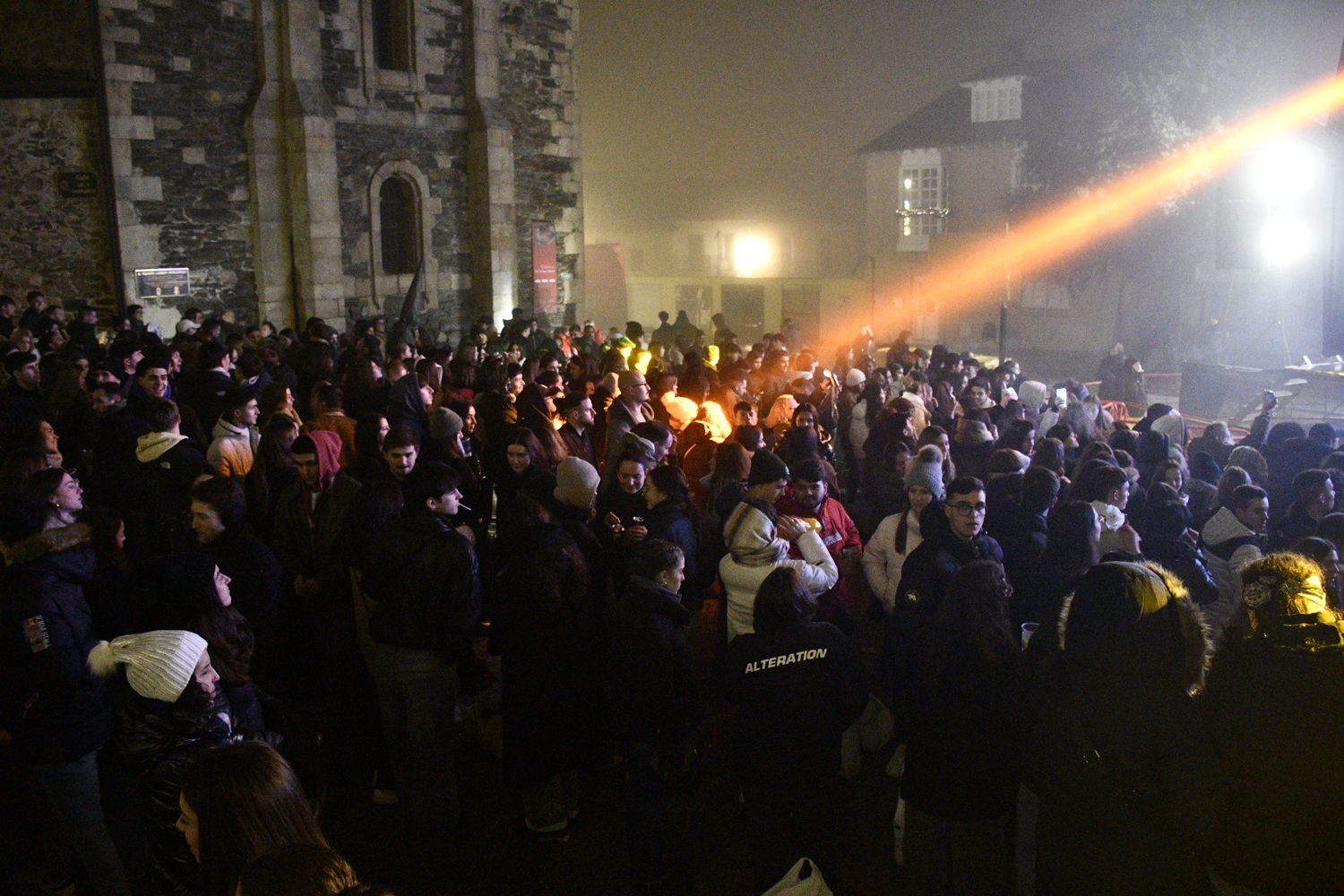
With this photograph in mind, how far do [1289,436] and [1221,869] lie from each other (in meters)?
5.59

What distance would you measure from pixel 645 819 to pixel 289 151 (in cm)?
1517

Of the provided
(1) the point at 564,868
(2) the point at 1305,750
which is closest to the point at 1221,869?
(2) the point at 1305,750

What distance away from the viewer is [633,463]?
595cm

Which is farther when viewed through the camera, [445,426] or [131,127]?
[131,127]

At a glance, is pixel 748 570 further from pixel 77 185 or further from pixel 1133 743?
pixel 77 185

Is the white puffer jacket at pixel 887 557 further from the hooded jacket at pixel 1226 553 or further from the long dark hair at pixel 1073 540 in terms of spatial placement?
the hooded jacket at pixel 1226 553

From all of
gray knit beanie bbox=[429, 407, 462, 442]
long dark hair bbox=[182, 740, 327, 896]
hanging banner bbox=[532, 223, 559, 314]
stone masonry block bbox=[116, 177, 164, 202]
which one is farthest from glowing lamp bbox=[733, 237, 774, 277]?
long dark hair bbox=[182, 740, 327, 896]

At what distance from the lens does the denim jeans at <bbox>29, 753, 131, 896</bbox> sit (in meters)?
4.09

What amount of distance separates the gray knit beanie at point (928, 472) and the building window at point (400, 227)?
14681 mm

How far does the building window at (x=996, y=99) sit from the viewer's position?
3844 cm

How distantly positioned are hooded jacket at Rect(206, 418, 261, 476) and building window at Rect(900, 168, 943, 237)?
35.8 metres

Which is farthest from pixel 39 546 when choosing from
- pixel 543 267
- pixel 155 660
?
pixel 543 267

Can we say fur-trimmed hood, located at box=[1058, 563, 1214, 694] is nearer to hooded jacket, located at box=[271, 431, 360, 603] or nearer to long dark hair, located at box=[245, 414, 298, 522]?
hooded jacket, located at box=[271, 431, 360, 603]

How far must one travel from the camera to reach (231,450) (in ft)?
21.8
